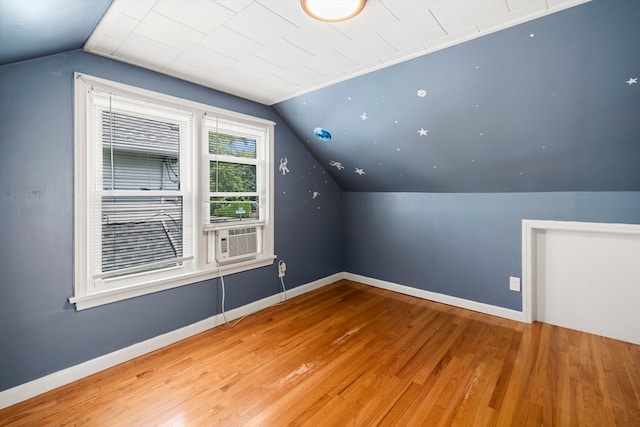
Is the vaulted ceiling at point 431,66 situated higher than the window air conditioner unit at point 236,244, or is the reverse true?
the vaulted ceiling at point 431,66

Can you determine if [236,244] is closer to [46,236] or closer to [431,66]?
[46,236]

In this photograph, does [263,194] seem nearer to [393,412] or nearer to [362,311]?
[362,311]

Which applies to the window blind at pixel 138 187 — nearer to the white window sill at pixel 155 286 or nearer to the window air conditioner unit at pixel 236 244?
the white window sill at pixel 155 286

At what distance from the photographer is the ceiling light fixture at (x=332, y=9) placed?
4.91 feet

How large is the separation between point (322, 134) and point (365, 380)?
2.41 metres

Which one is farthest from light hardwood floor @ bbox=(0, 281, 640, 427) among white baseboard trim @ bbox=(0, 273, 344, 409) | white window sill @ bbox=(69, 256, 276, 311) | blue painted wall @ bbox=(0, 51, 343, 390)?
white window sill @ bbox=(69, 256, 276, 311)

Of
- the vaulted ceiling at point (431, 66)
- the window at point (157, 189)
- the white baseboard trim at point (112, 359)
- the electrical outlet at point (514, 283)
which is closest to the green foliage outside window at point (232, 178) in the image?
the window at point (157, 189)

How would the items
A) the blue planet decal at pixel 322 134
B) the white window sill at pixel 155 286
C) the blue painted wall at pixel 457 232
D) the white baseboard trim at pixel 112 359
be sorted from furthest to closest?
1. the blue planet decal at pixel 322 134
2. the blue painted wall at pixel 457 232
3. the white window sill at pixel 155 286
4. the white baseboard trim at pixel 112 359

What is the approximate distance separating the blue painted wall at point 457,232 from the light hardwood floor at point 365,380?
22.3 inches

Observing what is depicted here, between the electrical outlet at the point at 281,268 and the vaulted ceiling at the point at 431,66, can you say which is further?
the electrical outlet at the point at 281,268

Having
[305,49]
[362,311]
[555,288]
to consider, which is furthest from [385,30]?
[555,288]

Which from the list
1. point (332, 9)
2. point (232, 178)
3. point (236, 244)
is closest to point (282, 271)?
point (236, 244)

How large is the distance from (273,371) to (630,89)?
2950mm

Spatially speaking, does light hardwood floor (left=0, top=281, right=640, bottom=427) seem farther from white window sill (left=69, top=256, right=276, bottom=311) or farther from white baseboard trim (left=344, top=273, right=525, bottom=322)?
white window sill (left=69, top=256, right=276, bottom=311)
